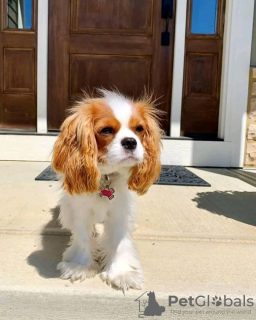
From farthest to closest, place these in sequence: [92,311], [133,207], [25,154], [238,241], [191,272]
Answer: [25,154], [238,241], [133,207], [191,272], [92,311]

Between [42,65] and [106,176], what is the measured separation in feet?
10.1

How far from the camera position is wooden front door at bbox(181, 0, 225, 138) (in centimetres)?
430

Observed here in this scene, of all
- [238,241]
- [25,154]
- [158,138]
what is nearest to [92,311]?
[158,138]

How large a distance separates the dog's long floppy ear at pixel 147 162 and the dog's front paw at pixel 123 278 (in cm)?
38

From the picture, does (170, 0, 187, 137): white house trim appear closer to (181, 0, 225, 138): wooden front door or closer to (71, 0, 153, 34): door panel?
(181, 0, 225, 138): wooden front door

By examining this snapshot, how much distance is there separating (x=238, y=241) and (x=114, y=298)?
37.6 inches

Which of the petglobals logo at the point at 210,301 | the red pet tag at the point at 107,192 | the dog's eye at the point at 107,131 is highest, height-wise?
the dog's eye at the point at 107,131

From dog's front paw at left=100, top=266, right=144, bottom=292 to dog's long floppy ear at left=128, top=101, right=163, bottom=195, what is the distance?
1.25ft

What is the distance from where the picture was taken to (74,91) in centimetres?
446

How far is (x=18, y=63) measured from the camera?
4383 millimetres

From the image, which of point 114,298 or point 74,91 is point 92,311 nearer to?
point 114,298

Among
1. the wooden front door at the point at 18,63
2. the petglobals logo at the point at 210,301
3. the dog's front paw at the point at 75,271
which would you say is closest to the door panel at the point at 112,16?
the wooden front door at the point at 18,63

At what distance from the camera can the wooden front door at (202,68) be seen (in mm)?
4301

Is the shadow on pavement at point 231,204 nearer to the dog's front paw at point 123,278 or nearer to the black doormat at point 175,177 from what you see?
the black doormat at point 175,177
